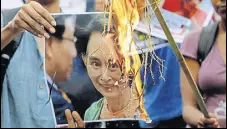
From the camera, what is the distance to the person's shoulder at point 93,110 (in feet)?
7.87

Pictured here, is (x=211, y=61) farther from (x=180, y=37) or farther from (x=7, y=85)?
(x=7, y=85)

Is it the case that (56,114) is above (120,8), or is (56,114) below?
below

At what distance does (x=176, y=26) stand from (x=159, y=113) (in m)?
0.34

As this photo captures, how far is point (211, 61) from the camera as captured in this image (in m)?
2.80

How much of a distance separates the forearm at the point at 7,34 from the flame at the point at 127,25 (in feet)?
1.52

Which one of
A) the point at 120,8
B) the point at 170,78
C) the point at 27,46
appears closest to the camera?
the point at 120,8

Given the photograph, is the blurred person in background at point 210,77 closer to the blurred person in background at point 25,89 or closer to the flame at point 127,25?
the blurred person in background at point 25,89

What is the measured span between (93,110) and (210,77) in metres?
0.45

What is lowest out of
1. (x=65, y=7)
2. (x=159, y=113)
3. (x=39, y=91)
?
(x=159, y=113)

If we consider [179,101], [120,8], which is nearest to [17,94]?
[179,101]

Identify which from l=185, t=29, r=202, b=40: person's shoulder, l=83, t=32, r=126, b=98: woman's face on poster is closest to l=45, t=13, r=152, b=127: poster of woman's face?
l=83, t=32, r=126, b=98: woman's face on poster

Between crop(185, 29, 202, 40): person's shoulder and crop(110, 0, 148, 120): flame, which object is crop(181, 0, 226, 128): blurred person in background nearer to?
crop(185, 29, 202, 40): person's shoulder

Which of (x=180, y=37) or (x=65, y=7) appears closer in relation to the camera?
(x=65, y=7)

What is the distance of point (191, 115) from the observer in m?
2.81
